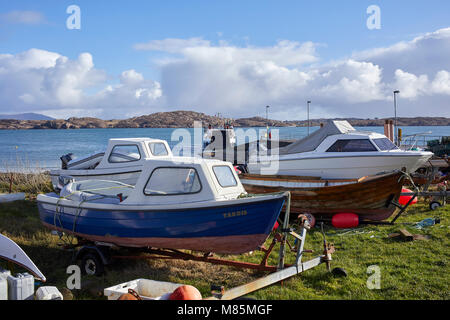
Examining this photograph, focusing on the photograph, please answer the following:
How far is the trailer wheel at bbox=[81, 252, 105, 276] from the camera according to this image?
7254 millimetres

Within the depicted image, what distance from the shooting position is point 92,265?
742cm

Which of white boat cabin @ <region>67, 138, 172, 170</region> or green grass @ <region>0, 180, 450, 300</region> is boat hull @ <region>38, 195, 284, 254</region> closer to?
green grass @ <region>0, 180, 450, 300</region>

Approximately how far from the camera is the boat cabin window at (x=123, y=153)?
13305mm

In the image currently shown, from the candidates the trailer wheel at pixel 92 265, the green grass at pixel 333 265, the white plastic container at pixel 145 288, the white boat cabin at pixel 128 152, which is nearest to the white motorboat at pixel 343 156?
the green grass at pixel 333 265

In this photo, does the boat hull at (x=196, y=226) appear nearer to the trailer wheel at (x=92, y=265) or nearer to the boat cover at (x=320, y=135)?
the trailer wheel at (x=92, y=265)

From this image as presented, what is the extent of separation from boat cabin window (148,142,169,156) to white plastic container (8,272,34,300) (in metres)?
8.44

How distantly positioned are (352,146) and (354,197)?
8.41ft

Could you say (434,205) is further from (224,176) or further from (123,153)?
(123,153)

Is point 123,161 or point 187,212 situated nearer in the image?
point 187,212

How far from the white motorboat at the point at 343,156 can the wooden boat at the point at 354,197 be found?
4.31ft

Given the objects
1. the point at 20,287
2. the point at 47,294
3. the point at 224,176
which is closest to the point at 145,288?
the point at 47,294

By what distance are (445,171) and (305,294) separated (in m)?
16.2

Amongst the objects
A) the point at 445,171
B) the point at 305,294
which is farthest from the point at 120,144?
the point at 445,171

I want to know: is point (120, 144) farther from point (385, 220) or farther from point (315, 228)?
point (385, 220)
